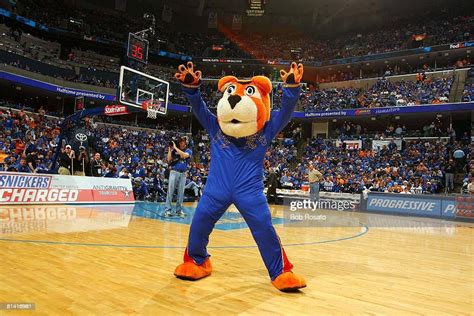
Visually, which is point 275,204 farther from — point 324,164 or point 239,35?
point 239,35

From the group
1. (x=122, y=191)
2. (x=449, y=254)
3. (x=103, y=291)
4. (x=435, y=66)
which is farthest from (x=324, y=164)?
(x=103, y=291)

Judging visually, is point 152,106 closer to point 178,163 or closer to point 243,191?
point 178,163

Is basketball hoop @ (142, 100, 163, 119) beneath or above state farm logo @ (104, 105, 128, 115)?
above

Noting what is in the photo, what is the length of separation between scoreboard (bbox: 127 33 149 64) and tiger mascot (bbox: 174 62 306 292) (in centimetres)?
1475

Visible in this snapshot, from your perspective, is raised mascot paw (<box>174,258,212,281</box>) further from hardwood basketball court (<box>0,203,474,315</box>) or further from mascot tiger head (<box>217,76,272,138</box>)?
mascot tiger head (<box>217,76,272,138</box>)

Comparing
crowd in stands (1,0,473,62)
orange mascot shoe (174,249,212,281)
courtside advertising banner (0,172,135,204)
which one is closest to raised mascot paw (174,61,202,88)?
orange mascot shoe (174,249,212,281)

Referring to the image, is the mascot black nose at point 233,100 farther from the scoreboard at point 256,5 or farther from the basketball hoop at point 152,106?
the scoreboard at point 256,5

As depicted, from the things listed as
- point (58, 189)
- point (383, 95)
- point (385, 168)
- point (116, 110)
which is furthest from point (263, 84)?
point (383, 95)

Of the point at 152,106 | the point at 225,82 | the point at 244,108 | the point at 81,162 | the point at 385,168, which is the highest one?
the point at 152,106

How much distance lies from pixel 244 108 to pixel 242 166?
55 cm

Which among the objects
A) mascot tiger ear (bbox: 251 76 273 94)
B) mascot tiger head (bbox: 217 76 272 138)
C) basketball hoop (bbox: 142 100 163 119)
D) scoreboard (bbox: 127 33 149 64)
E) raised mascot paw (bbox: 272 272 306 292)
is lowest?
raised mascot paw (bbox: 272 272 306 292)

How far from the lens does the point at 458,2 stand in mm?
31797

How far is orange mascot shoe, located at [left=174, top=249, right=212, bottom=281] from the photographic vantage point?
130 inches

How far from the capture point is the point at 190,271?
331 cm
